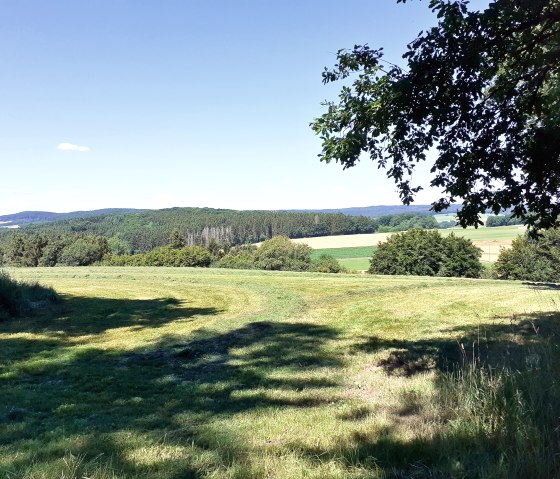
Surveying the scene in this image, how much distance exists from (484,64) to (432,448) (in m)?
6.08

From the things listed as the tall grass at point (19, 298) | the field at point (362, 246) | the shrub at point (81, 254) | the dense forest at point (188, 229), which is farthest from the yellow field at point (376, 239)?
the tall grass at point (19, 298)

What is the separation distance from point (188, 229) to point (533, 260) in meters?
102

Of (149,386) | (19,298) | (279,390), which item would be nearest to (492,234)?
(19,298)

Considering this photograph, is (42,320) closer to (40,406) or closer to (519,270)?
(40,406)

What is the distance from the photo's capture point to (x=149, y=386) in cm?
760

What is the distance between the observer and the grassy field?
155 inches

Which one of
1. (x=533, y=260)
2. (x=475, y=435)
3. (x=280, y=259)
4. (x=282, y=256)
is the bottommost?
(x=280, y=259)

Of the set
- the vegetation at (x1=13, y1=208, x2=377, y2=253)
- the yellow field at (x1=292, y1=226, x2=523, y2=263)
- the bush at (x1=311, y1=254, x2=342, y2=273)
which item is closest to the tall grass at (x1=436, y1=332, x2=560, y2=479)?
the bush at (x1=311, y1=254, x2=342, y2=273)

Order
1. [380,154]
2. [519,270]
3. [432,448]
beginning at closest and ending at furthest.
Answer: [432,448], [380,154], [519,270]

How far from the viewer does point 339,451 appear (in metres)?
4.13

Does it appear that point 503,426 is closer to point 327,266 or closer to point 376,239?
point 327,266

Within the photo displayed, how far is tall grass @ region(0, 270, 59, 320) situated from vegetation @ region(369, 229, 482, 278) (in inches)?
2193

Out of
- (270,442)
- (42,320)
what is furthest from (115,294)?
(270,442)

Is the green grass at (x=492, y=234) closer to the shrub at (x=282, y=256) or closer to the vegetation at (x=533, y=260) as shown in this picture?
the shrub at (x=282, y=256)
